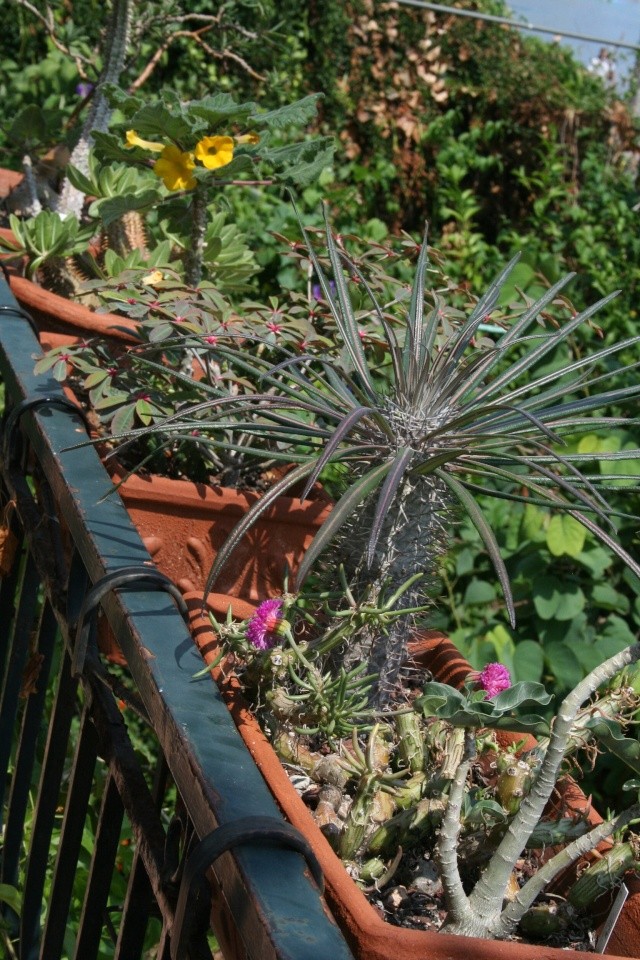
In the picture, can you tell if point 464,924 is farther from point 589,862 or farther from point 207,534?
point 207,534

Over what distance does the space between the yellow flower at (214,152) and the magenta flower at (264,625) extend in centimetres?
96

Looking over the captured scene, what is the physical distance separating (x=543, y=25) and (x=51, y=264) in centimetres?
608

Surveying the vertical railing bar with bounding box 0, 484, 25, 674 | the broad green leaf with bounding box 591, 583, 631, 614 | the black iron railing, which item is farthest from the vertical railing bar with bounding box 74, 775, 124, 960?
the broad green leaf with bounding box 591, 583, 631, 614

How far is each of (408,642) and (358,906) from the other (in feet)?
1.65

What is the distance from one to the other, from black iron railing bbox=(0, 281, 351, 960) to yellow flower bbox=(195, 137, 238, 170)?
0.48 metres

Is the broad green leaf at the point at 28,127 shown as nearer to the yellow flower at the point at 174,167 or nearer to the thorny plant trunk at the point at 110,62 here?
the thorny plant trunk at the point at 110,62

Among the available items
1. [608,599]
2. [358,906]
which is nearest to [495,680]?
[358,906]

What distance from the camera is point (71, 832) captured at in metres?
1.08

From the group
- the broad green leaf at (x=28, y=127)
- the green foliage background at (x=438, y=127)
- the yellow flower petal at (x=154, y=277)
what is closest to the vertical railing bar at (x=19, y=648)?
the yellow flower petal at (x=154, y=277)

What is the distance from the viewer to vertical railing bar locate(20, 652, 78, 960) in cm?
115

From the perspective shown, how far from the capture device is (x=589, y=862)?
46.8 inches

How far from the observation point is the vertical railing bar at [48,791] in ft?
3.77

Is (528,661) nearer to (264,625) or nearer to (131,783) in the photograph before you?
(264,625)

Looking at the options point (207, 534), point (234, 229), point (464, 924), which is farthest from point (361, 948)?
point (234, 229)
